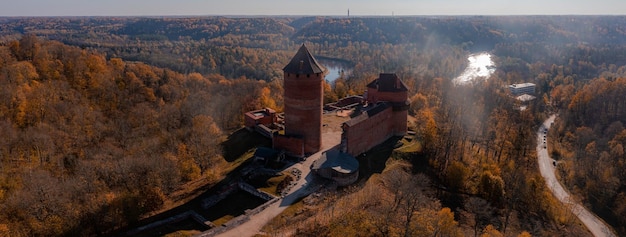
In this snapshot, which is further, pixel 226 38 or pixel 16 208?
pixel 226 38

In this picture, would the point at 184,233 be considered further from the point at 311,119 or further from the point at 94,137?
the point at 94,137

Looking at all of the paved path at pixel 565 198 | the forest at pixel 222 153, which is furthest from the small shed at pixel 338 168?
the paved path at pixel 565 198

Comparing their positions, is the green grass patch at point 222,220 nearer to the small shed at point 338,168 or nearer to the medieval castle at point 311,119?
the small shed at point 338,168

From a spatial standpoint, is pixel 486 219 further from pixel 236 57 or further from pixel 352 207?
pixel 236 57

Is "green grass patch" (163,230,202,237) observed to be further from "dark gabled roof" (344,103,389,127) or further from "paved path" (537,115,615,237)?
"paved path" (537,115,615,237)

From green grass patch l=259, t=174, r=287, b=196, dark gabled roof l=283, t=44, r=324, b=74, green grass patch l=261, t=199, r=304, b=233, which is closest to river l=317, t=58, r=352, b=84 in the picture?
dark gabled roof l=283, t=44, r=324, b=74

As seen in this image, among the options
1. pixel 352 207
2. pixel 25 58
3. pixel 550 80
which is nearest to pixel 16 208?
pixel 352 207
